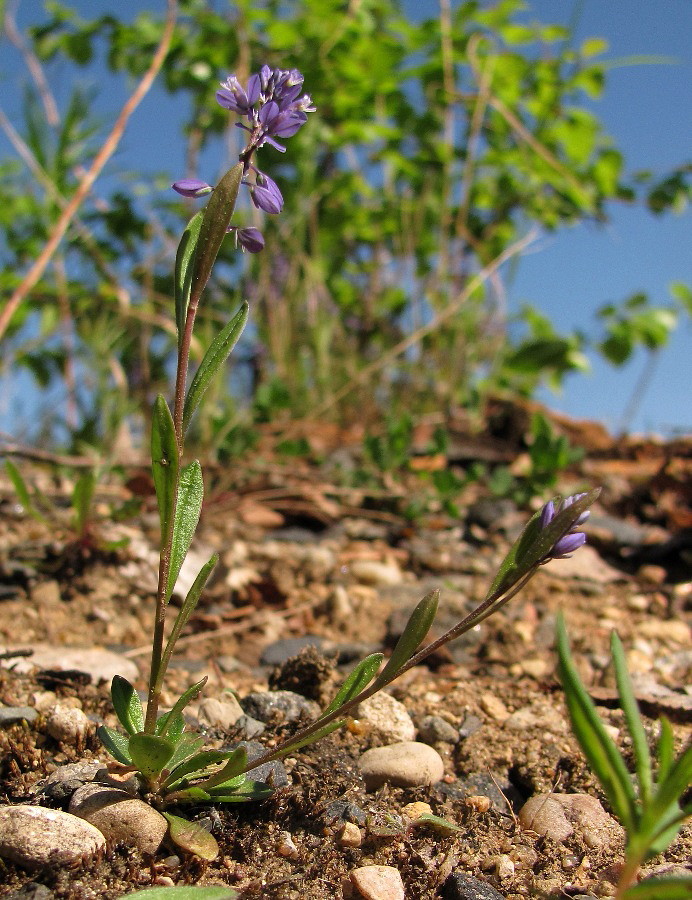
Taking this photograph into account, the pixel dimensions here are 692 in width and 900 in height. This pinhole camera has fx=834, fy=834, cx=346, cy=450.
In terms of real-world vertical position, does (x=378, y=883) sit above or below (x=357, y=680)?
below

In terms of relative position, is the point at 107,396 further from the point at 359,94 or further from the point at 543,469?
the point at 359,94

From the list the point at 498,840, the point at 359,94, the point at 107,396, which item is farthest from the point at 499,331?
the point at 498,840

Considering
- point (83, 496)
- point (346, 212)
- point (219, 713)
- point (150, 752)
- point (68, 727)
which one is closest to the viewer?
point (150, 752)

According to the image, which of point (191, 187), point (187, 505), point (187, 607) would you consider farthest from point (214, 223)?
point (187, 607)

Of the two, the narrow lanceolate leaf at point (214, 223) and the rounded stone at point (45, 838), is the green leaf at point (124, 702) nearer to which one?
the rounded stone at point (45, 838)

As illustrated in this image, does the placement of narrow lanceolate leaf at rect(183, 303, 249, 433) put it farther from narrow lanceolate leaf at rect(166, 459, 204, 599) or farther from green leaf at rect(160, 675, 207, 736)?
green leaf at rect(160, 675, 207, 736)

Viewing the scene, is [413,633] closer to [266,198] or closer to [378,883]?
[378,883]

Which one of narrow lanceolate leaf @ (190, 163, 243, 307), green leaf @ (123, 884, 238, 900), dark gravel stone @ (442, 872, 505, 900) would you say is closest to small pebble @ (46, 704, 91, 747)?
green leaf @ (123, 884, 238, 900)
